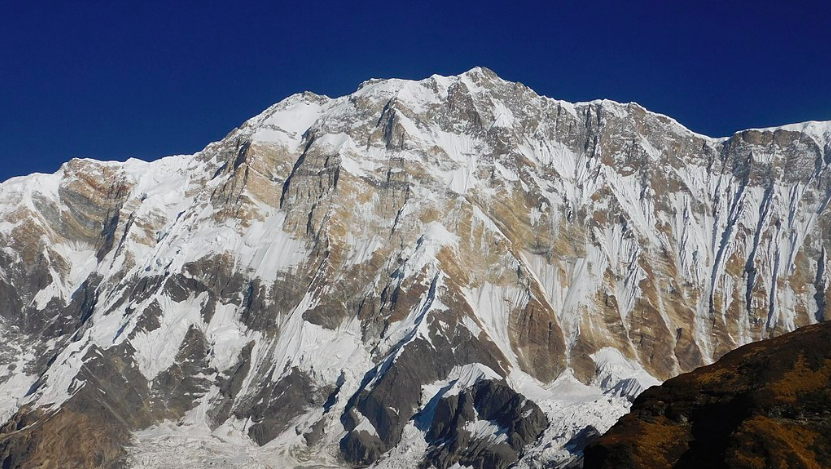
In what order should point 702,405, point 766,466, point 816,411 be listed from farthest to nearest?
point 702,405
point 816,411
point 766,466

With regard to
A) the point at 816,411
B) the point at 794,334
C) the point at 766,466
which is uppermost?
the point at 794,334

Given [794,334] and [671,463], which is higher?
[794,334]

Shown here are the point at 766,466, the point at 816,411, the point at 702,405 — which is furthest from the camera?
the point at 702,405

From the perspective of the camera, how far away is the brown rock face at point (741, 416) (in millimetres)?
61406

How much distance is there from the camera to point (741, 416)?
214ft

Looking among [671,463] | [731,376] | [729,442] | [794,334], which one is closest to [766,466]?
[729,442]

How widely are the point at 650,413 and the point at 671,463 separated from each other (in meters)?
6.65

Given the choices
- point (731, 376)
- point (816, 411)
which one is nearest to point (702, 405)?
point (731, 376)

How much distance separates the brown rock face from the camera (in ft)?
201

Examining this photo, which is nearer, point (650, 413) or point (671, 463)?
point (671, 463)

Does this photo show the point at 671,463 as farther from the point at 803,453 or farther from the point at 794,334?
the point at 794,334

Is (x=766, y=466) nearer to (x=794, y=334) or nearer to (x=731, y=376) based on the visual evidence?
(x=731, y=376)

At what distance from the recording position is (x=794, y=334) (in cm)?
7444

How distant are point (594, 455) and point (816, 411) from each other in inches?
562
